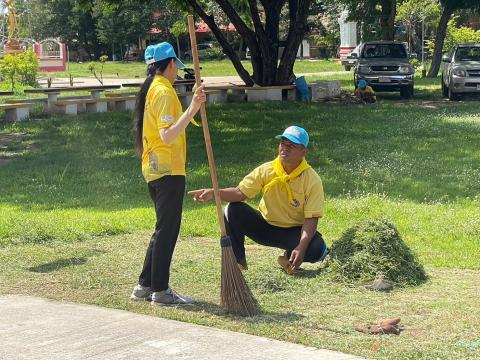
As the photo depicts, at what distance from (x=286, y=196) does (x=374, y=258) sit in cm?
89

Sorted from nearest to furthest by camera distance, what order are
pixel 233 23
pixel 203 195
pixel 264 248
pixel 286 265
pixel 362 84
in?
pixel 203 195, pixel 286 265, pixel 264 248, pixel 362 84, pixel 233 23

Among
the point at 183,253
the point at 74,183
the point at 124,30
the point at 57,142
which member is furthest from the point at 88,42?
the point at 183,253

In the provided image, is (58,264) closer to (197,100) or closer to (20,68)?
(197,100)

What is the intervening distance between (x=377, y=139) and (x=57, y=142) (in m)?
6.34

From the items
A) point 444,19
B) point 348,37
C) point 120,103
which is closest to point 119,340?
point 120,103

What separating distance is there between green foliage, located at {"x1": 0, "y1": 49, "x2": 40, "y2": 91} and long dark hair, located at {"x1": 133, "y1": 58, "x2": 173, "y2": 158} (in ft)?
87.1

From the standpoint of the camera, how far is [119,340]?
17.3ft

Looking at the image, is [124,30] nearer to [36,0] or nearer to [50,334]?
[36,0]

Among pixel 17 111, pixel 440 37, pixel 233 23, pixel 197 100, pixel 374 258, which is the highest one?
pixel 233 23

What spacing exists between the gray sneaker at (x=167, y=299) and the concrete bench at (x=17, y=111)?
15088mm

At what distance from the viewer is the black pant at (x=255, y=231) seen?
7.19m

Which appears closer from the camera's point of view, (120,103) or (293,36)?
(120,103)

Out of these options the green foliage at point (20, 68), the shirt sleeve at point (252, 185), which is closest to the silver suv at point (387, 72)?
the green foliage at point (20, 68)

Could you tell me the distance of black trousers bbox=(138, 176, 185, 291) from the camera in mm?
6102
